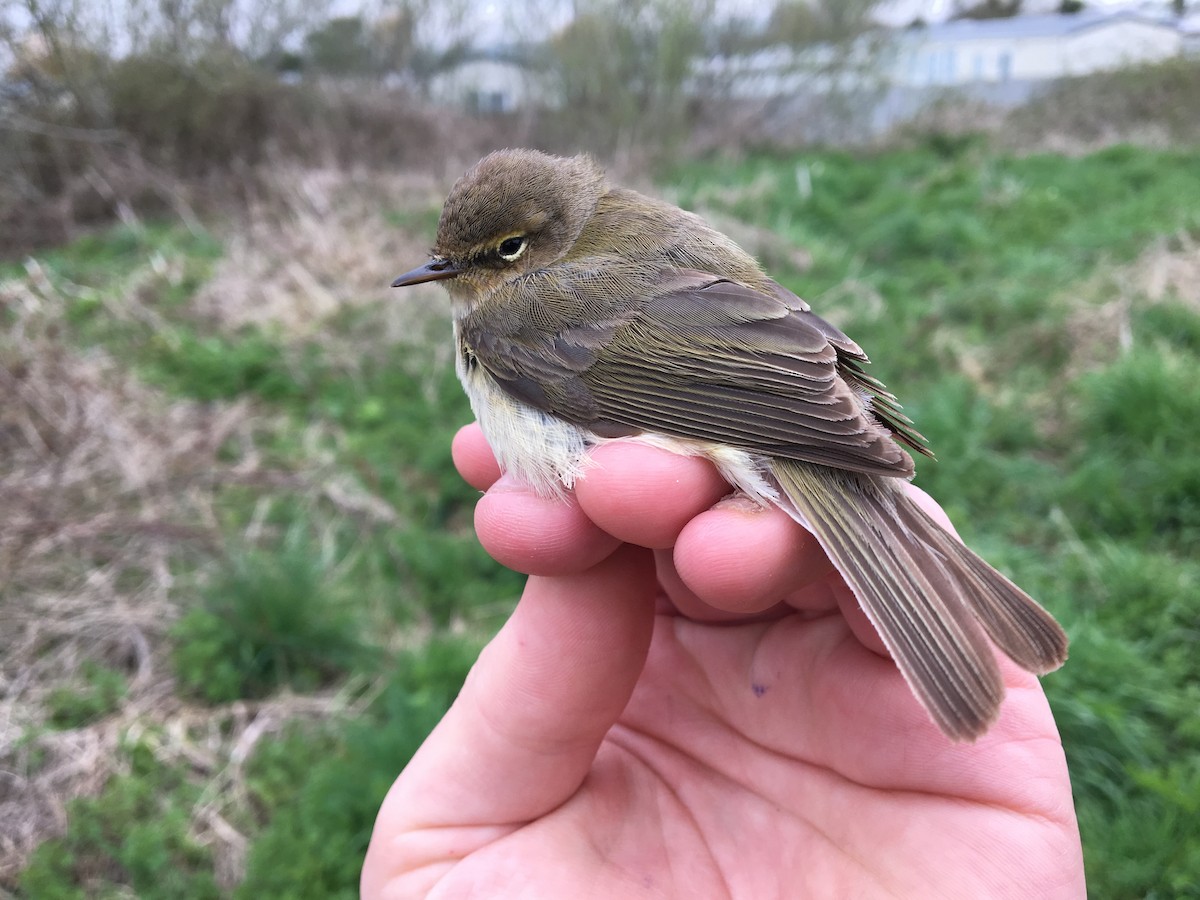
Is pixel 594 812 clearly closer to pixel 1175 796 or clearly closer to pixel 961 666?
pixel 961 666

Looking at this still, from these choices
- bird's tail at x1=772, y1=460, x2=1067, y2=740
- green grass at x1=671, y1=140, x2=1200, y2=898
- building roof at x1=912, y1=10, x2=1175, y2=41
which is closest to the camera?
bird's tail at x1=772, y1=460, x2=1067, y2=740

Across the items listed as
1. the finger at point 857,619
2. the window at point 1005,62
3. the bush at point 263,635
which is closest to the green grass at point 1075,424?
the finger at point 857,619

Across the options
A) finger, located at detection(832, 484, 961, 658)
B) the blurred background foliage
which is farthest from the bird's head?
the blurred background foliage

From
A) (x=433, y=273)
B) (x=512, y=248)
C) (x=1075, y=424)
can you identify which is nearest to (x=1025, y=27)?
(x=1075, y=424)

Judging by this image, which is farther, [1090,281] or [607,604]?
[1090,281]

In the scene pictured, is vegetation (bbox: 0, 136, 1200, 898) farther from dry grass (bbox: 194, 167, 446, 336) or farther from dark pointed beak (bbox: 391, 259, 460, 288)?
dark pointed beak (bbox: 391, 259, 460, 288)

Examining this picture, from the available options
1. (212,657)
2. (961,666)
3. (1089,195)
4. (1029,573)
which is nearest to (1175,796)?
(1029,573)
